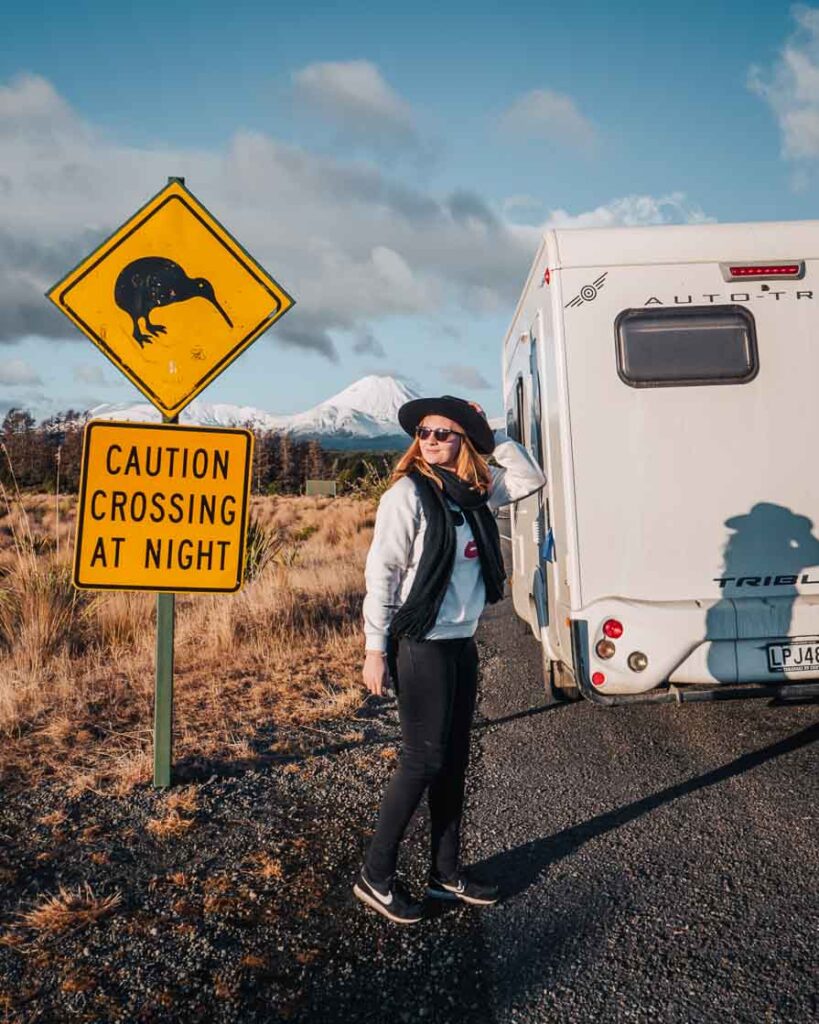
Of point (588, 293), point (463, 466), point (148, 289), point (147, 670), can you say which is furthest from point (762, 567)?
point (147, 670)

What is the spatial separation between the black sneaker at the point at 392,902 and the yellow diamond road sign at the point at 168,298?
2.51m

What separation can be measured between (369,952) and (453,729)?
83 centimetres

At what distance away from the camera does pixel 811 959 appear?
99.7 inches

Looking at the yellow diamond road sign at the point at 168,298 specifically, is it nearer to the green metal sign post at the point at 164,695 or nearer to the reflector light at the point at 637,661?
the green metal sign post at the point at 164,695

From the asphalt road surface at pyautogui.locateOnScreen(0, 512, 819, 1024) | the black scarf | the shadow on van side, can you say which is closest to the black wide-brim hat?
the black scarf

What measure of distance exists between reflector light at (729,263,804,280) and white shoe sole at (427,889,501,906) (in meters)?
3.38

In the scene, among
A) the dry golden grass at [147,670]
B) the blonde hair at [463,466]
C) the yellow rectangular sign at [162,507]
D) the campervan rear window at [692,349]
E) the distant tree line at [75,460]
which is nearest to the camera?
the blonde hair at [463,466]

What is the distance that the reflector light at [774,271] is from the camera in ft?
13.7

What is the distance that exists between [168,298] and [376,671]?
7.85 ft

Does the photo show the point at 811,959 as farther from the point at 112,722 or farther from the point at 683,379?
the point at 112,722

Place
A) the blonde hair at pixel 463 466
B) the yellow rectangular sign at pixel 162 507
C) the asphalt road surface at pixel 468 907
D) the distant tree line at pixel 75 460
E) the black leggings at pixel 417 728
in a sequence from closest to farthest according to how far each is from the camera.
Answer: the asphalt road surface at pixel 468 907
the black leggings at pixel 417 728
the blonde hair at pixel 463 466
the yellow rectangular sign at pixel 162 507
the distant tree line at pixel 75 460

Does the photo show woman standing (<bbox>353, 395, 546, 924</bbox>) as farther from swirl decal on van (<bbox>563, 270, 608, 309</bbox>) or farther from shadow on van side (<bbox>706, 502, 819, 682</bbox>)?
shadow on van side (<bbox>706, 502, 819, 682</bbox>)

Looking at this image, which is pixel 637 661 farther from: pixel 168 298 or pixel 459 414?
pixel 168 298

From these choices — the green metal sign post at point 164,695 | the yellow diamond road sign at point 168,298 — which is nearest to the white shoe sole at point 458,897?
the green metal sign post at point 164,695
